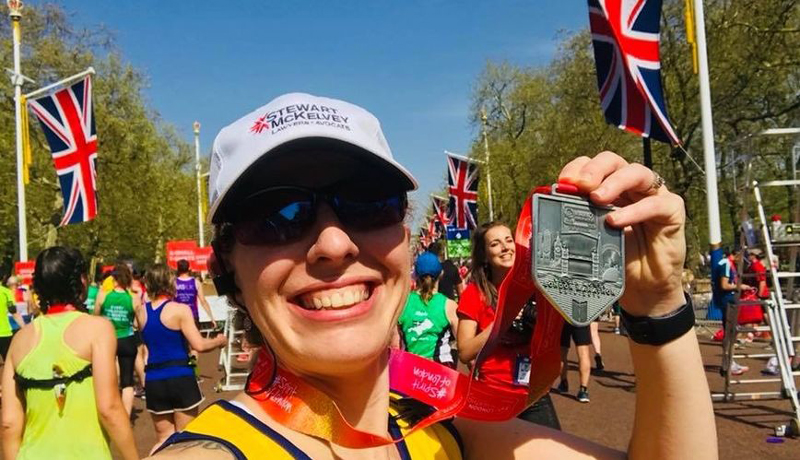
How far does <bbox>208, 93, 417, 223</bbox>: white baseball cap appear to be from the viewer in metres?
1.37

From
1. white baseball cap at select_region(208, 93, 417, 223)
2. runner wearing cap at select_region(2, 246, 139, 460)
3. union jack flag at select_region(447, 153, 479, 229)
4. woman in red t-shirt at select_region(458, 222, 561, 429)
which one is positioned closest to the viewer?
white baseball cap at select_region(208, 93, 417, 223)

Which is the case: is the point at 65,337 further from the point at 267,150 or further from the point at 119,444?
the point at 267,150

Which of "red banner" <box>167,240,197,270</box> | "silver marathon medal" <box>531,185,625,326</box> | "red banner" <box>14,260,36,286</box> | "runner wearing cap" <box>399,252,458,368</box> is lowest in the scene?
"red banner" <box>167,240,197,270</box>

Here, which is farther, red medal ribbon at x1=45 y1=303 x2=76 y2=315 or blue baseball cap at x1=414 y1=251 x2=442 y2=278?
blue baseball cap at x1=414 y1=251 x2=442 y2=278

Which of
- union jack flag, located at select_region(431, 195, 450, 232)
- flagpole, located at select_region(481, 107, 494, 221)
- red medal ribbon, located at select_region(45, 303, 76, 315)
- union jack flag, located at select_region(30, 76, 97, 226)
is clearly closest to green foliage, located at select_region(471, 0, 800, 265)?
flagpole, located at select_region(481, 107, 494, 221)


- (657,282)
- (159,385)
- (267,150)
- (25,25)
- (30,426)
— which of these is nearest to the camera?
(267,150)

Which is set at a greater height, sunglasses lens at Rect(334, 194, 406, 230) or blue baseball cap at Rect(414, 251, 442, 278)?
sunglasses lens at Rect(334, 194, 406, 230)

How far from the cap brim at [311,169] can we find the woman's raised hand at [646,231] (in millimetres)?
394

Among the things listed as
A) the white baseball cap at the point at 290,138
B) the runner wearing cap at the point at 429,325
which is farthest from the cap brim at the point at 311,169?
the runner wearing cap at the point at 429,325

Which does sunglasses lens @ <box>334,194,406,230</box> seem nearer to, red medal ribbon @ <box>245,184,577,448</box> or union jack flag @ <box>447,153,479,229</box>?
red medal ribbon @ <box>245,184,577,448</box>

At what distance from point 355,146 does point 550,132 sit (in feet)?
94.3

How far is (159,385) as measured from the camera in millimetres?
6105

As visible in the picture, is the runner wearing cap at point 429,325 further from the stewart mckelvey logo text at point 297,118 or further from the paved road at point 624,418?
the stewart mckelvey logo text at point 297,118

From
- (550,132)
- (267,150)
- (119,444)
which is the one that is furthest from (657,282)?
(550,132)
